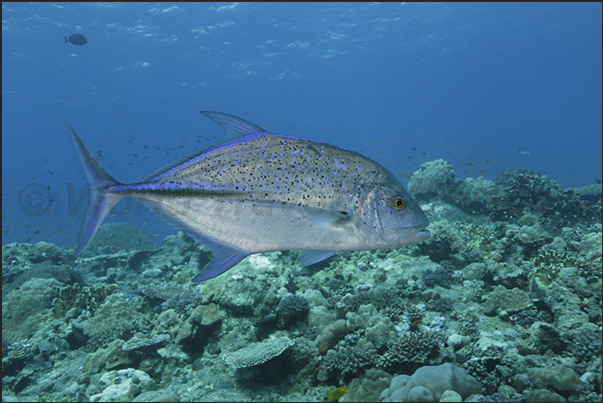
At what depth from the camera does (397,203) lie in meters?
1.91

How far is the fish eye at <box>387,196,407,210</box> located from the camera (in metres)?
1.90

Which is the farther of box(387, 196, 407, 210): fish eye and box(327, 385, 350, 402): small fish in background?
box(327, 385, 350, 402): small fish in background

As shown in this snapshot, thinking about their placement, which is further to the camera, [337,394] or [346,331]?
[346,331]

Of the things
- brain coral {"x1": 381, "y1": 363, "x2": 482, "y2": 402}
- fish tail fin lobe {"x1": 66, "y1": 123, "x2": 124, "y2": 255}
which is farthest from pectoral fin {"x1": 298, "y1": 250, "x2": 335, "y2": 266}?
brain coral {"x1": 381, "y1": 363, "x2": 482, "y2": 402}

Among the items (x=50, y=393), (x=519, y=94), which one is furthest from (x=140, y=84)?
(x=519, y=94)

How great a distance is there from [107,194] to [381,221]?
1830 millimetres

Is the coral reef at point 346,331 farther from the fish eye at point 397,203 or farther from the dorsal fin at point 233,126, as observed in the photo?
the dorsal fin at point 233,126

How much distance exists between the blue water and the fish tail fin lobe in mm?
2441

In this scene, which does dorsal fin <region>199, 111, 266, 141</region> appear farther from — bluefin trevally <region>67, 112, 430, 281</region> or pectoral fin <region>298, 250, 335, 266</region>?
pectoral fin <region>298, 250, 335, 266</region>

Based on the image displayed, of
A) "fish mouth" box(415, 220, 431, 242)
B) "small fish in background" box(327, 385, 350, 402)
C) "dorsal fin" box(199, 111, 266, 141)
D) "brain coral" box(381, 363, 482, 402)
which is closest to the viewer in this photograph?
"fish mouth" box(415, 220, 431, 242)

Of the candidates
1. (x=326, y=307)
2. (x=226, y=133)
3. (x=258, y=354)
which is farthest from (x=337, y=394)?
(x=226, y=133)

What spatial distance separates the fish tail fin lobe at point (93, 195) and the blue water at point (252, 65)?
8.01 ft

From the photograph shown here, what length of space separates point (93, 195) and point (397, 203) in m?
2.05

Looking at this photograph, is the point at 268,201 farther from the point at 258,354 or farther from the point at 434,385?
the point at 258,354
